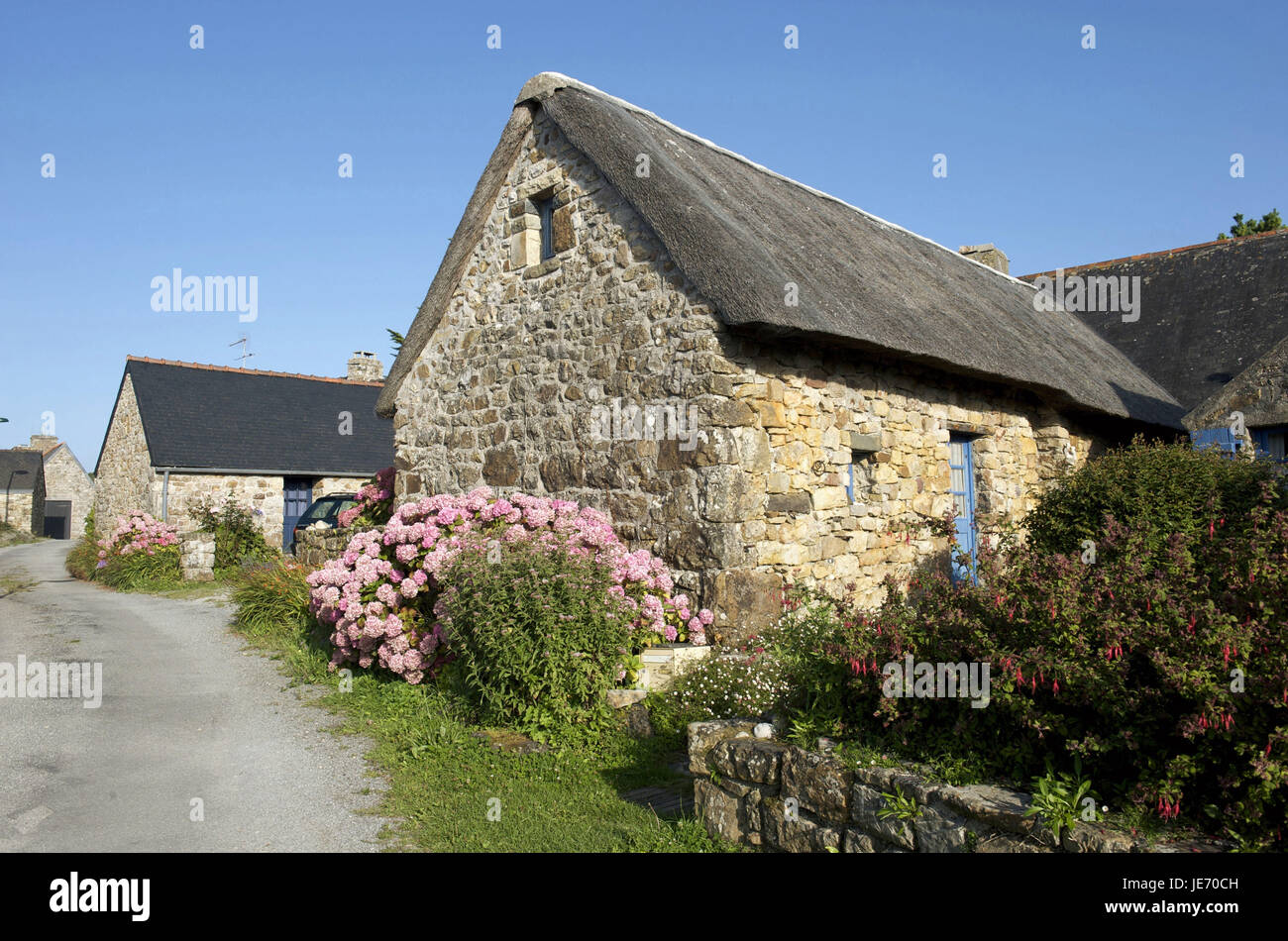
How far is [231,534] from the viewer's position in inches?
600

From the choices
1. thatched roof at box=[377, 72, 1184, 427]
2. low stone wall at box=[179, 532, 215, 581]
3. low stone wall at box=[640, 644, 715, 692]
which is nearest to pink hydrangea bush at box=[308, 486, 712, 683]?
low stone wall at box=[640, 644, 715, 692]

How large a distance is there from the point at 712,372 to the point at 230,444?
53.4ft

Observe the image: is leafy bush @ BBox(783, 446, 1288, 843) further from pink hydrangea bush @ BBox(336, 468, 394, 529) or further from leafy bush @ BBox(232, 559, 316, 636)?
pink hydrangea bush @ BBox(336, 468, 394, 529)

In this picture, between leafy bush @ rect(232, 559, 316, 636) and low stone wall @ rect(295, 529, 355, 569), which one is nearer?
leafy bush @ rect(232, 559, 316, 636)

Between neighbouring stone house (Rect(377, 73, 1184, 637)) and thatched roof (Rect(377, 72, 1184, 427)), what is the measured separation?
33 millimetres

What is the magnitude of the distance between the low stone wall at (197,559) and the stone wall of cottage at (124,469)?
4852 millimetres

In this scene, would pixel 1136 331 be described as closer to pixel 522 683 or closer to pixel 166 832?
pixel 522 683

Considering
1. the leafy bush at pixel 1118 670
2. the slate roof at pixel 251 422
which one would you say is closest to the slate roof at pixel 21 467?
the slate roof at pixel 251 422

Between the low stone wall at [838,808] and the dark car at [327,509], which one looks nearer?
the low stone wall at [838,808]

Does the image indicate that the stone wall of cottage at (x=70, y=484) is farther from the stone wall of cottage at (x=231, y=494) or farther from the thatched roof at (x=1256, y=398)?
the thatched roof at (x=1256, y=398)

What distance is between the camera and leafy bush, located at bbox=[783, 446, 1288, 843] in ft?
9.10

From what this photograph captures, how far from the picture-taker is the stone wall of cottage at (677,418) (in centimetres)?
689

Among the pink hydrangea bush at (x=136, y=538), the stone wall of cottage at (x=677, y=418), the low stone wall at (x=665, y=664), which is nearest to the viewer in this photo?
the low stone wall at (x=665, y=664)

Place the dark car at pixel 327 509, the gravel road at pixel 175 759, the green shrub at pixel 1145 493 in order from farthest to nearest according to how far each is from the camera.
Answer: the dark car at pixel 327 509
the green shrub at pixel 1145 493
the gravel road at pixel 175 759
